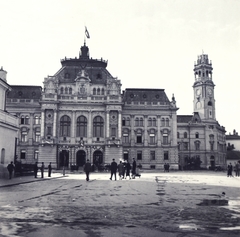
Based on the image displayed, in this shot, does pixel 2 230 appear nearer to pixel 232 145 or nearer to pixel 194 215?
pixel 194 215

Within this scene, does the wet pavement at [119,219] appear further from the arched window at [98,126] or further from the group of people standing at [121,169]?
the arched window at [98,126]

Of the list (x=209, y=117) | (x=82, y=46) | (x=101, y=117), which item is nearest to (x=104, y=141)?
(x=101, y=117)

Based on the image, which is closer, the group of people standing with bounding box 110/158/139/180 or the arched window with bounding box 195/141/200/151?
the group of people standing with bounding box 110/158/139/180

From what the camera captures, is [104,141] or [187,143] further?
[187,143]

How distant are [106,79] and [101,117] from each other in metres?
8.58

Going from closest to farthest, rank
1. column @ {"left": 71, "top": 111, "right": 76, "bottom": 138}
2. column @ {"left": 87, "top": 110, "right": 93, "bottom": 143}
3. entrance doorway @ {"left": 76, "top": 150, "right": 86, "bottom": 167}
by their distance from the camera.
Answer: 1. entrance doorway @ {"left": 76, "top": 150, "right": 86, "bottom": 167}
2. column @ {"left": 71, "top": 111, "right": 76, "bottom": 138}
3. column @ {"left": 87, "top": 110, "right": 93, "bottom": 143}

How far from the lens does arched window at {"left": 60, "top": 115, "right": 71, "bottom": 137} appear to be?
73.1m

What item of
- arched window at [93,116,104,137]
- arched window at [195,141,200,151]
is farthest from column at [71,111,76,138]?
arched window at [195,141,200,151]

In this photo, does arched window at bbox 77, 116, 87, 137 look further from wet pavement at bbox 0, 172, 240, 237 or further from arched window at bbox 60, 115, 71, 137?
wet pavement at bbox 0, 172, 240, 237

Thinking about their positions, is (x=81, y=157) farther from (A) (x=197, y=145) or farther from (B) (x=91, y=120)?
(A) (x=197, y=145)

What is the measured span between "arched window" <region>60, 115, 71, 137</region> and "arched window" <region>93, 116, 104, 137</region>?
18.5 feet

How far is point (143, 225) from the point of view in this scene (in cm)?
899

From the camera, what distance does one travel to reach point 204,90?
96062mm

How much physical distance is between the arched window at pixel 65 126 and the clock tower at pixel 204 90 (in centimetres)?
4104
